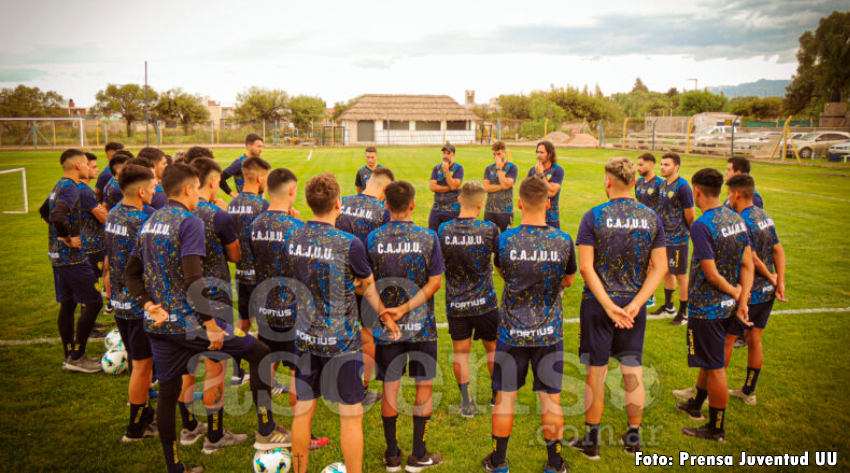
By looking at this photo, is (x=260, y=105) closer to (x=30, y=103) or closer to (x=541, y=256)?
(x=30, y=103)

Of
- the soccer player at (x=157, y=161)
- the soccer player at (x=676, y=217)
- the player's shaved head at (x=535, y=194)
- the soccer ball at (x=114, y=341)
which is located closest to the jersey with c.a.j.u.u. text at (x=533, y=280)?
the player's shaved head at (x=535, y=194)

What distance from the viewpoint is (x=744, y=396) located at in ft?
17.6

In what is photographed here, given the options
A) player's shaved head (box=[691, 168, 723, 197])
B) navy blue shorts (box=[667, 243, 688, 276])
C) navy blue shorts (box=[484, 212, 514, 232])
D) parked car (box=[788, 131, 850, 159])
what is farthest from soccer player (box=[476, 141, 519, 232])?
parked car (box=[788, 131, 850, 159])

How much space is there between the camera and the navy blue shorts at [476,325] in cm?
475

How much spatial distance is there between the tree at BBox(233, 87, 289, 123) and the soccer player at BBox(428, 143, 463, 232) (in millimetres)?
54854

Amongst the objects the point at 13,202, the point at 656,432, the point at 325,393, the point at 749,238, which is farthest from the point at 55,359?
the point at 13,202

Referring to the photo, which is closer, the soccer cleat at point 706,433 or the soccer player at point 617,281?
the soccer player at point 617,281

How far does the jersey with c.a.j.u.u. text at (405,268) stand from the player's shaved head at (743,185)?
3.29 meters

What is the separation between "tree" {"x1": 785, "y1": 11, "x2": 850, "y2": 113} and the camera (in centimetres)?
4994

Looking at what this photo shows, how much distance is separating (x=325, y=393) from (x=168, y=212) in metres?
1.86

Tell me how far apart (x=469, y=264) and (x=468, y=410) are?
1621 mm

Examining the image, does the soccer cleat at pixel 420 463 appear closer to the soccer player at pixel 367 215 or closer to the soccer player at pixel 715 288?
the soccer player at pixel 367 215

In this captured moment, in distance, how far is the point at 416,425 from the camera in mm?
4305

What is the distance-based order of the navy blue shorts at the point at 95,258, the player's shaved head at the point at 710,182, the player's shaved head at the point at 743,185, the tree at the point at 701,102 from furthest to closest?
the tree at the point at 701,102 < the navy blue shorts at the point at 95,258 < the player's shaved head at the point at 743,185 < the player's shaved head at the point at 710,182
